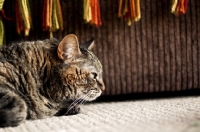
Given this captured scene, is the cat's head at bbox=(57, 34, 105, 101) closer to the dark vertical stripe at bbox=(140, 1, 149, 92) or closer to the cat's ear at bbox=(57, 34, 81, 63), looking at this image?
the cat's ear at bbox=(57, 34, 81, 63)

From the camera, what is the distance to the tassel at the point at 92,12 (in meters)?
1.48

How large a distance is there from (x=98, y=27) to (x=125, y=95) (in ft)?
1.33

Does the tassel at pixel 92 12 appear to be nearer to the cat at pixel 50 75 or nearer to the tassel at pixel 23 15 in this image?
the cat at pixel 50 75

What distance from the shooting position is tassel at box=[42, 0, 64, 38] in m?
1.50

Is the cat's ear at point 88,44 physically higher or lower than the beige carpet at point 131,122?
higher

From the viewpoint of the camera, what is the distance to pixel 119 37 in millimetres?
1669

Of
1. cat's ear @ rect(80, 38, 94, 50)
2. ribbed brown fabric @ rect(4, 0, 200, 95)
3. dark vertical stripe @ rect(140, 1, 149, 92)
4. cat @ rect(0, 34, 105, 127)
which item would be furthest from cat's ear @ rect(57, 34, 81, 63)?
dark vertical stripe @ rect(140, 1, 149, 92)

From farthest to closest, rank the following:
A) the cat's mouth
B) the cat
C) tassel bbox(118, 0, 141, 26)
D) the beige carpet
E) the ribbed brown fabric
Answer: the ribbed brown fabric < tassel bbox(118, 0, 141, 26) < the cat's mouth < the cat < the beige carpet

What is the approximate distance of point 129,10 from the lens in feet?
5.07

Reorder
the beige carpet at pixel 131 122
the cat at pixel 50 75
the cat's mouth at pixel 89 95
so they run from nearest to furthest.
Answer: the beige carpet at pixel 131 122
the cat at pixel 50 75
the cat's mouth at pixel 89 95

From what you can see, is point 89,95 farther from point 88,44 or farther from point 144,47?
point 144,47

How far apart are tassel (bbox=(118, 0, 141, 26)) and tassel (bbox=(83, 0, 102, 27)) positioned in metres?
0.11

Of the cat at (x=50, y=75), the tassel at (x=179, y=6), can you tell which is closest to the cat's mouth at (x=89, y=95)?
the cat at (x=50, y=75)

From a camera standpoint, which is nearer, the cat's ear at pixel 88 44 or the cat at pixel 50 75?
the cat at pixel 50 75
